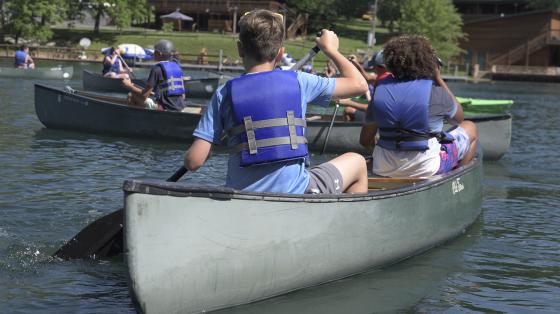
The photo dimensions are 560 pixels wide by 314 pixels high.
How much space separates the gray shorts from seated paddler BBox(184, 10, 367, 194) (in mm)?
331

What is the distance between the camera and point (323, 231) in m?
5.49

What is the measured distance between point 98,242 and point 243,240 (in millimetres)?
1798

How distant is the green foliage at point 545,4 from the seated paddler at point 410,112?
6005 cm

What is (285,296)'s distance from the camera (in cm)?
551

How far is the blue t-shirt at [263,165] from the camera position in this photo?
486 cm

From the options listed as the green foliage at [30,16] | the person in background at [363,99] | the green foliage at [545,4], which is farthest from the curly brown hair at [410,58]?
the green foliage at [545,4]

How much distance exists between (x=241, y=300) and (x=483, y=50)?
205 ft

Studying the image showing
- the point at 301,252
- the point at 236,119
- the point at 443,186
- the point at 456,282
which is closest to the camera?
the point at 236,119

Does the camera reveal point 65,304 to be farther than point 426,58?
No

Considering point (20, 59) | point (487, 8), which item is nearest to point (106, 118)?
point (20, 59)

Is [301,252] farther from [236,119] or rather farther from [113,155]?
[113,155]

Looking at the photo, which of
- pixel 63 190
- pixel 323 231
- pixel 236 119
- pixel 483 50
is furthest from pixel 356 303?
pixel 483 50

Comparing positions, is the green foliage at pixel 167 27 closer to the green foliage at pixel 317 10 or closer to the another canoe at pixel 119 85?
the green foliage at pixel 317 10

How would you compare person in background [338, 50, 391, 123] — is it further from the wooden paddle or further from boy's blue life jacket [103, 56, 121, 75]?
boy's blue life jacket [103, 56, 121, 75]
